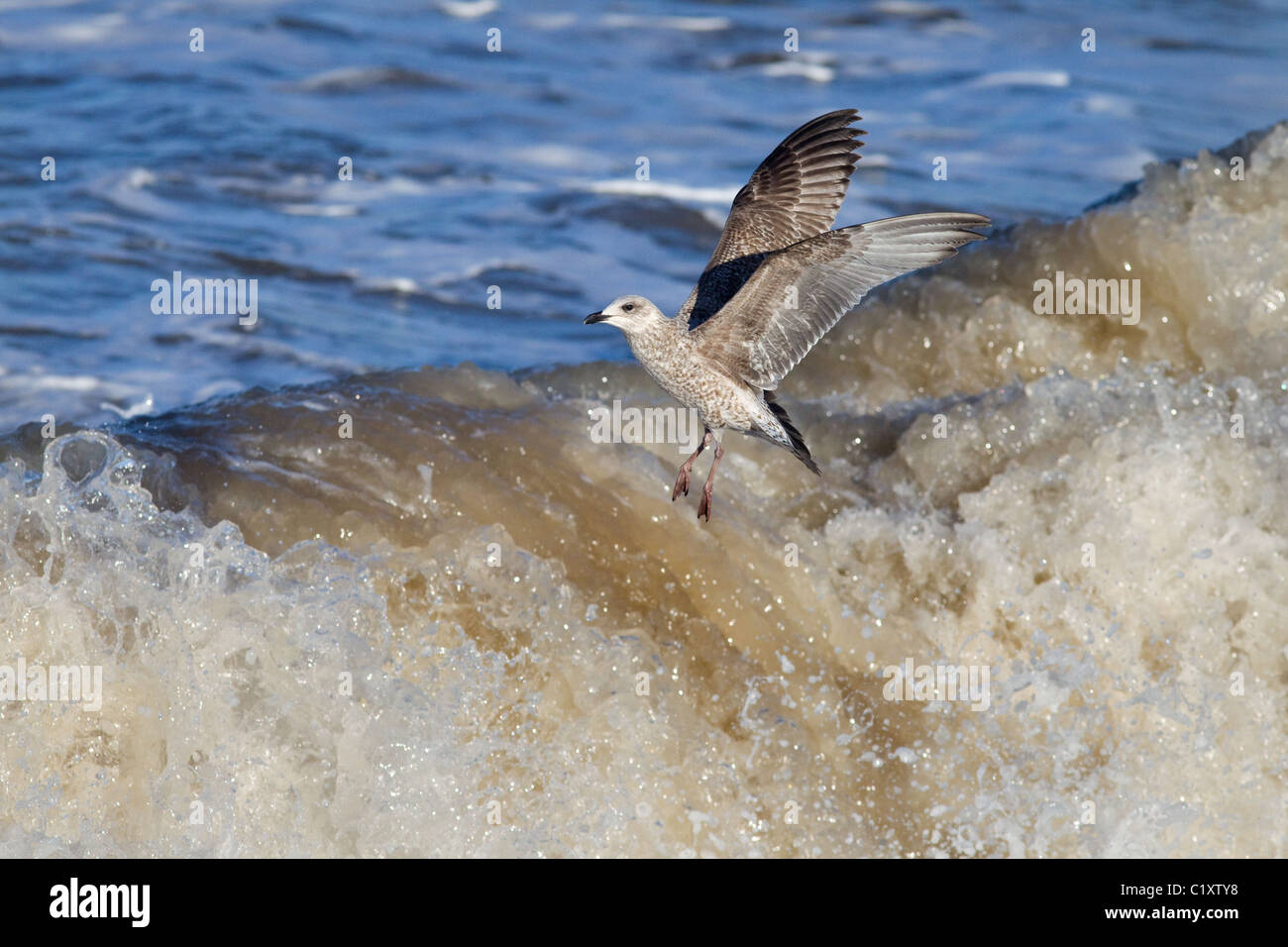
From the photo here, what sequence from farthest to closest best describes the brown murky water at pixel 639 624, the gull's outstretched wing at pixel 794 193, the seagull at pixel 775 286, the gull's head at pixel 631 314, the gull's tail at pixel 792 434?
1. the brown murky water at pixel 639 624
2. the gull's outstretched wing at pixel 794 193
3. the gull's tail at pixel 792 434
4. the seagull at pixel 775 286
5. the gull's head at pixel 631 314

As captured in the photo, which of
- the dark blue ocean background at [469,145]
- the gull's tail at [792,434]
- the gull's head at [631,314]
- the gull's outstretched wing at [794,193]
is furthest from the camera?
the dark blue ocean background at [469,145]

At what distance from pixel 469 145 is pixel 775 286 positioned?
9201 millimetres

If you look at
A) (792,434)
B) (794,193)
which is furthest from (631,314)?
(794,193)

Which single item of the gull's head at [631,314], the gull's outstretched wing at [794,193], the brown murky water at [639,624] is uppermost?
the gull's outstretched wing at [794,193]

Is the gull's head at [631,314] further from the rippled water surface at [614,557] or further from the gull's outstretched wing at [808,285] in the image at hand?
the rippled water surface at [614,557]

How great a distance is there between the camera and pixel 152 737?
4.65 meters

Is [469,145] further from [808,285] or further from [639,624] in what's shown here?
[808,285]

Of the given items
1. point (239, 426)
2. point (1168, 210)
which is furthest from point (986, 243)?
point (239, 426)

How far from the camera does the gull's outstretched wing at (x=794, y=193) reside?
4.57 m

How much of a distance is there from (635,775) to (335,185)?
25.8 feet

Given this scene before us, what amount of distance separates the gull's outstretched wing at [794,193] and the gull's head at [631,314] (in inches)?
26.2

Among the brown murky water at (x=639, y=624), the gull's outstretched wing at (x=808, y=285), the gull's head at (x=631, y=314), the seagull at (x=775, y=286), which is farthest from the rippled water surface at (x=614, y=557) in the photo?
the gull's head at (x=631, y=314)

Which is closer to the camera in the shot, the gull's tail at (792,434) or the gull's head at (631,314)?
the gull's head at (631,314)

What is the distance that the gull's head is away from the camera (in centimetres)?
381
